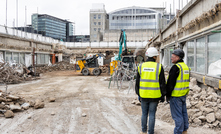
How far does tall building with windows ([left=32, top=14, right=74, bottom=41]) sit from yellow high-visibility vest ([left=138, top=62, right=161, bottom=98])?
3219 inches

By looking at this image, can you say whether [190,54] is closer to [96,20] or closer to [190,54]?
[190,54]

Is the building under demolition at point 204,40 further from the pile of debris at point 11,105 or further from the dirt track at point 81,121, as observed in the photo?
the pile of debris at point 11,105

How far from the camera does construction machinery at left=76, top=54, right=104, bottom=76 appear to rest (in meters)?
20.5

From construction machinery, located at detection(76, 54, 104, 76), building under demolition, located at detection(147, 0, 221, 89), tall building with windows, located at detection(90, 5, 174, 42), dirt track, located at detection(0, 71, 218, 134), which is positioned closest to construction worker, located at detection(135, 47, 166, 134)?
dirt track, located at detection(0, 71, 218, 134)

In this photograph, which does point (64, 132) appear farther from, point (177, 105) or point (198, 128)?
point (198, 128)

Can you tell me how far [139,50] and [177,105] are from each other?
101 ft

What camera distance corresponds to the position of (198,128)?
4566 mm

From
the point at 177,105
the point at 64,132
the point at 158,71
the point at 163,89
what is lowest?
the point at 64,132

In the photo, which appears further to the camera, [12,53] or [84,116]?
[12,53]

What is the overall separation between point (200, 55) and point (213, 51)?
1291mm

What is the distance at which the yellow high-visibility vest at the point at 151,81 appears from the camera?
12.5 feet

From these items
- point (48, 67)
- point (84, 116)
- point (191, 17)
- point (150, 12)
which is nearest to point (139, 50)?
point (48, 67)

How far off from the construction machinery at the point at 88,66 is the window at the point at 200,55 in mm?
13646

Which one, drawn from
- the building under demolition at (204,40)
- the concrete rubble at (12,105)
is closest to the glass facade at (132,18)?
the building under demolition at (204,40)
